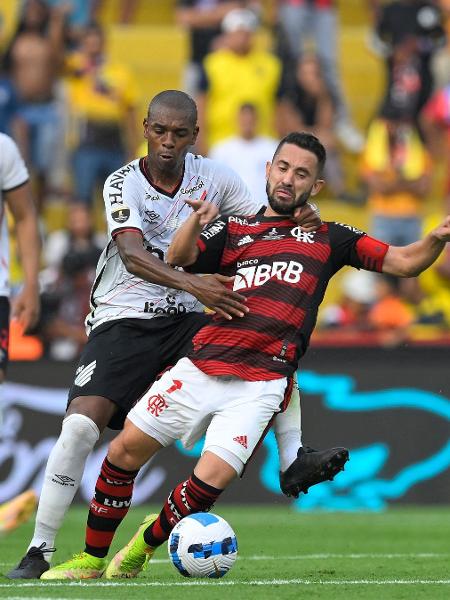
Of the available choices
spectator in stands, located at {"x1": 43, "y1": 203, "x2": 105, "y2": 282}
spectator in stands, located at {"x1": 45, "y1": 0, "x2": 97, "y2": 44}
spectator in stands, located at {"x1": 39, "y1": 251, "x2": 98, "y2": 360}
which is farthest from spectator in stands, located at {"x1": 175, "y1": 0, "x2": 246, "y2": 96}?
spectator in stands, located at {"x1": 39, "y1": 251, "x2": 98, "y2": 360}

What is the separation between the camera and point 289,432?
6773 millimetres

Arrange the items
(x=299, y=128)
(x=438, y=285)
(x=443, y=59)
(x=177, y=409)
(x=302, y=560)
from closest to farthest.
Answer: (x=177, y=409)
(x=302, y=560)
(x=438, y=285)
(x=299, y=128)
(x=443, y=59)

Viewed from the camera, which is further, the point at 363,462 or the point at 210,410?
the point at 363,462

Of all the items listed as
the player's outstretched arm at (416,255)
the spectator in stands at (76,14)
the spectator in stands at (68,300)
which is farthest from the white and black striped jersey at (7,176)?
the spectator in stands at (76,14)

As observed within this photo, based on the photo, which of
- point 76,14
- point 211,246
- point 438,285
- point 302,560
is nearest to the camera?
point 211,246

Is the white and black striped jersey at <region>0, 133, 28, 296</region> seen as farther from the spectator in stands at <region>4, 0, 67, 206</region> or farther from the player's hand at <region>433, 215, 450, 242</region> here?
the spectator in stands at <region>4, 0, 67, 206</region>

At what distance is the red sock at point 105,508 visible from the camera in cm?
672

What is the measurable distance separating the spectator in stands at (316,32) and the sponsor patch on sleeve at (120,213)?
10021mm

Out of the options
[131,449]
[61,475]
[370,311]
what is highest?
[131,449]

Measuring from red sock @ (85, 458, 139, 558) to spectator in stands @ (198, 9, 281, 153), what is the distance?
9226mm

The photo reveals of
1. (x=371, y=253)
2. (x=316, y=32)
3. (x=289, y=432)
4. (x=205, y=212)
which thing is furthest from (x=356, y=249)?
(x=316, y=32)

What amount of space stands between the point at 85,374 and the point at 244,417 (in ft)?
3.04

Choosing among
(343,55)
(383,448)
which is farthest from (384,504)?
(343,55)

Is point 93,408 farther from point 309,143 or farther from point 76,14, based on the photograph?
point 76,14
